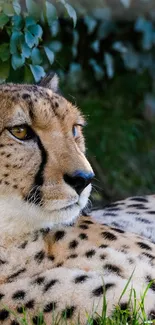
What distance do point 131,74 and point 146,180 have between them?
2.26 feet

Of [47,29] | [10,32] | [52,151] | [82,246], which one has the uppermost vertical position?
[47,29]

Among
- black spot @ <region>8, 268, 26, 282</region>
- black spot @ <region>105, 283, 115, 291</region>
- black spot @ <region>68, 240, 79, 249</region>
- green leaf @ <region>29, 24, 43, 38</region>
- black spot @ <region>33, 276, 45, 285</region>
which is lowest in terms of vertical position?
black spot @ <region>105, 283, 115, 291</region>

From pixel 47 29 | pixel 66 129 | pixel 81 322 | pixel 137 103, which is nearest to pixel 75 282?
pixel 81 322

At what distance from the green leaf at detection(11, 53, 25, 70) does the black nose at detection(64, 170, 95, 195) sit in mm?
646

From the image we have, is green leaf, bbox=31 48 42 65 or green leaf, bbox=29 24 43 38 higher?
green leaf, bbox=29 24 43 38

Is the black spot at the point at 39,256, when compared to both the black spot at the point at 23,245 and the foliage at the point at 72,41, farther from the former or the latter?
the foliage at the point at 72,41

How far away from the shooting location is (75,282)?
2.45 meters

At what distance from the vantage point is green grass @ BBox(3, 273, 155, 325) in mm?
2291

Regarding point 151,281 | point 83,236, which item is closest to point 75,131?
point 83,236

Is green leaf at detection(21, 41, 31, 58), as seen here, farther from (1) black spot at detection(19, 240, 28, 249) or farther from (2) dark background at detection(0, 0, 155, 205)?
(2) dark background at detection(0, 0, 155, 205)

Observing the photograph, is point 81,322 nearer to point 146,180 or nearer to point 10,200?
point 10,200

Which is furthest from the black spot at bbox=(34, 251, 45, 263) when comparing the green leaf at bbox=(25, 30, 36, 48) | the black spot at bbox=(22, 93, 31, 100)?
the green leaf at bbox=(25, 30, 36, 48)

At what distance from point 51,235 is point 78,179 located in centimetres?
26

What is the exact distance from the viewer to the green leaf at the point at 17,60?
9.66 ft
